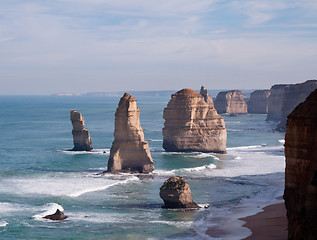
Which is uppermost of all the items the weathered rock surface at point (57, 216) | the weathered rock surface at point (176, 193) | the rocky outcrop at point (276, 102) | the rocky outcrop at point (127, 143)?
the rocky outcrop at point (276, 102)

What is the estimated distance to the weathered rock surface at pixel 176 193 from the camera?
Result: 43.0 metres

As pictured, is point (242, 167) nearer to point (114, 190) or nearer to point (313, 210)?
point (114, 190)

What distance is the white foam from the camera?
40.7 m

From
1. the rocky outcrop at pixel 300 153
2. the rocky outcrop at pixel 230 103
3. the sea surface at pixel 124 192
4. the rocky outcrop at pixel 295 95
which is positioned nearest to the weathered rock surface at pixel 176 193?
the sea surface at pixel 124 192

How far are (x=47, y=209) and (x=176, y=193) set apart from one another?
1004 centimetres

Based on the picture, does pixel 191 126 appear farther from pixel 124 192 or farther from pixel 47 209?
pixel 47 209

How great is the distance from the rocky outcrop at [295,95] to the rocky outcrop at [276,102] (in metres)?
29.4

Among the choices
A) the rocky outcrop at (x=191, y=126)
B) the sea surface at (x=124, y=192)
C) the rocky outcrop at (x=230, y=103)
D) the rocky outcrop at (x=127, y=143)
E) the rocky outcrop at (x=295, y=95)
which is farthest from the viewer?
the rocky outcrop at (x=230, y=103)

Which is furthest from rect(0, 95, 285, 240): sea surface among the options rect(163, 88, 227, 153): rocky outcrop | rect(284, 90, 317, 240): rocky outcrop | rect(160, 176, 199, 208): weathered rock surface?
rect(284, 90, 317, 240): rocky outcrop

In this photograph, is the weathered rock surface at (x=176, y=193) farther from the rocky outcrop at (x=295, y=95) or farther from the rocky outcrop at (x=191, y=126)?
the rocky outcrop at (x=295, y=95)

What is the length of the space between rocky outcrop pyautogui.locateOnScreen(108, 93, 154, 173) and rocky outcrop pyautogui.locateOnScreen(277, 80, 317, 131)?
59.9 metres

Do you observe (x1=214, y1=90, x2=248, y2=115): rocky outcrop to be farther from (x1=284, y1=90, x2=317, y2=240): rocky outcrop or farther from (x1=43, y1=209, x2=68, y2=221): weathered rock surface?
(x1=284, y1=90, x2=317, y2=240): rocky outcrop

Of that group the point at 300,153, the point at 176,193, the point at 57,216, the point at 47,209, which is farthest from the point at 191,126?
the point at 300,153

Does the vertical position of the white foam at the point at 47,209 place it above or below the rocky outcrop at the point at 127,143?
below
